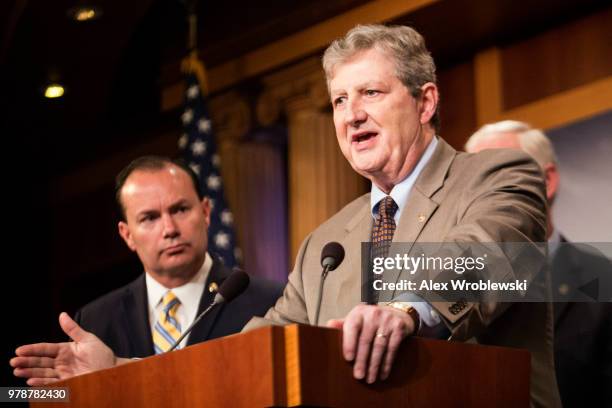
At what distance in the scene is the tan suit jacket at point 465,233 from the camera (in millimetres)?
2613

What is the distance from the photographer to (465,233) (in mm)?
2600

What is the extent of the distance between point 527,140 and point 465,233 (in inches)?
90.8

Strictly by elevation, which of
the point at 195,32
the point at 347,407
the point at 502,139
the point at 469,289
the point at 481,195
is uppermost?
the point at 195,32

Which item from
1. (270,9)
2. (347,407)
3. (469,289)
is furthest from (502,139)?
(270,9)

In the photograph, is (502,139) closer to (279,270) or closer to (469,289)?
(469,289)

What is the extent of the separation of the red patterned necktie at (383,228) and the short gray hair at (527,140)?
164 cm

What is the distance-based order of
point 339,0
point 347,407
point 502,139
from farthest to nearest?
point 339,0 → point 502,139 → point 347,407

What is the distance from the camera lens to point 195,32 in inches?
308

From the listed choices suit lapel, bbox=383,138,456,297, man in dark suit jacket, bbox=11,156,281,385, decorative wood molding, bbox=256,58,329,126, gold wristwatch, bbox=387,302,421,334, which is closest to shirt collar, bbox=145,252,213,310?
man in dark suit jacket, bbox=11,156,281,385

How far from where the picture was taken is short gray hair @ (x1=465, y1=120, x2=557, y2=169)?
475 centimetres

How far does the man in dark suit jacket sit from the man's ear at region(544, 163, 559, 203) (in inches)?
48.2

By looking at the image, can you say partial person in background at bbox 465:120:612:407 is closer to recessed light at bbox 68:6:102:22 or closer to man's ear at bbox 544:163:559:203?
man's ear at bbox 544:163:559:203

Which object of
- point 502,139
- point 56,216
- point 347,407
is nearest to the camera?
point 347,407

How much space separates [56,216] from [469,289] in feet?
28.5
